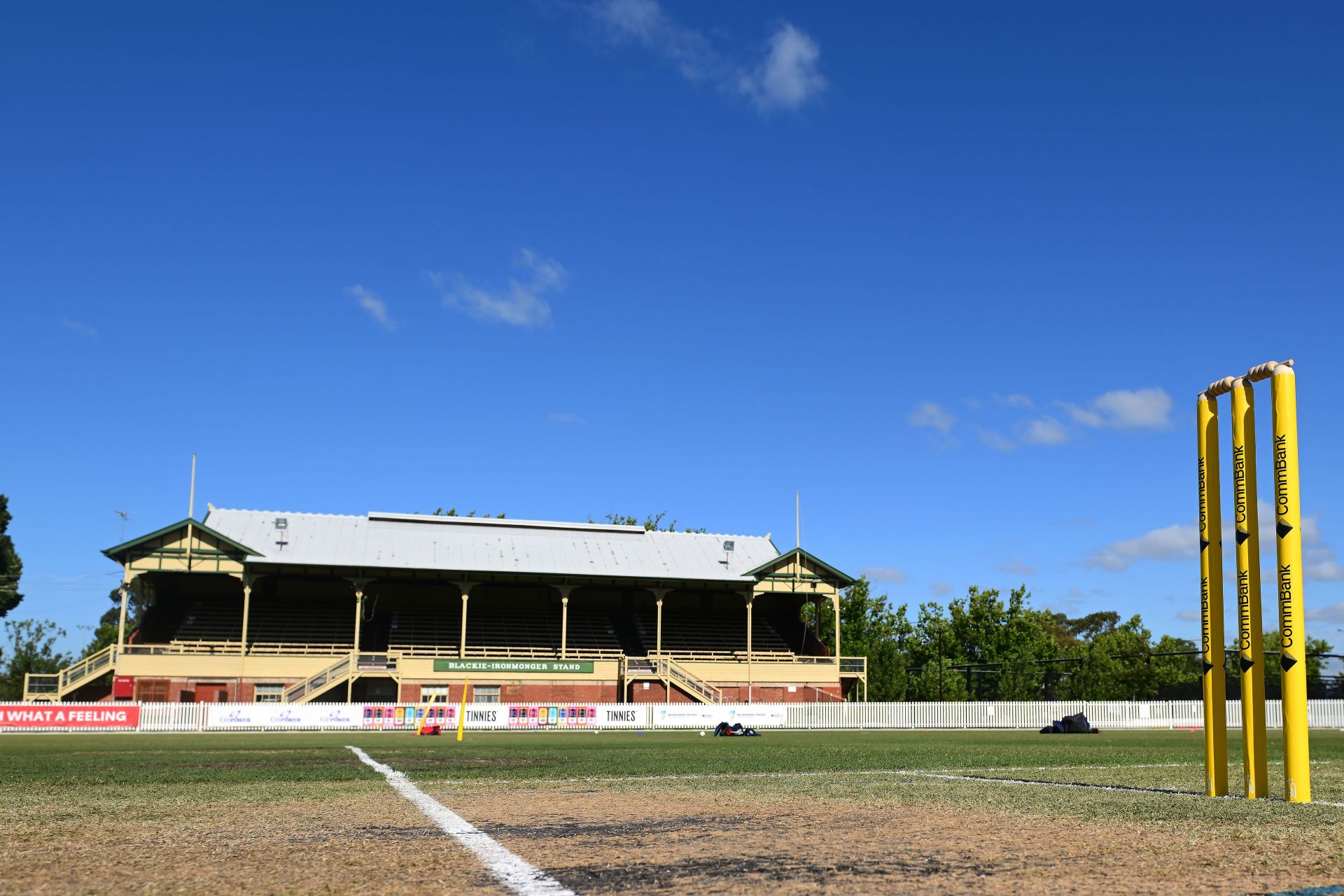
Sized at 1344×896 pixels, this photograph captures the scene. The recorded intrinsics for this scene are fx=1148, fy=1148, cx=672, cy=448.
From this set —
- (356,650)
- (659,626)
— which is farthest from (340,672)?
(659,626)

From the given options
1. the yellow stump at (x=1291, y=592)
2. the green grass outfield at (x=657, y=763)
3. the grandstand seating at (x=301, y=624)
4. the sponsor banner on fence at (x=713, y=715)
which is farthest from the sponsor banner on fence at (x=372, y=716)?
the yellow stump at (x=1291, y=592)

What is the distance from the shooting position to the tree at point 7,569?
255 feet

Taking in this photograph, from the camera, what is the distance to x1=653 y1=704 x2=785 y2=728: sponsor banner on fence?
47188mm

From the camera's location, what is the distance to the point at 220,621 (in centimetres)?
5553

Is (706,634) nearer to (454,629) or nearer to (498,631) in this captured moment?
(498,631)

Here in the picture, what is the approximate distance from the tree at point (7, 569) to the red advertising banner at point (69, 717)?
40.7 m

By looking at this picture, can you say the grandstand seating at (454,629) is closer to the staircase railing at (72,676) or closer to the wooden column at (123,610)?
the wooden column at (123,610)

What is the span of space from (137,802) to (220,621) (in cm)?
4799

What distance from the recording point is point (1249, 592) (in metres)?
10.5

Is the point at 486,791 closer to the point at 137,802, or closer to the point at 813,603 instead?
the point at 137,802

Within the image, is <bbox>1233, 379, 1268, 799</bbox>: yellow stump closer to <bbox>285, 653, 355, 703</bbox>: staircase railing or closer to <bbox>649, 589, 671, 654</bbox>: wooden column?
<bbox>649, 589, 671, 654</bbox>: wooden column

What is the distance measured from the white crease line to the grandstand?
42.6 metres

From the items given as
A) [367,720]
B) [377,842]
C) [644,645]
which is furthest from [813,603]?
[377,842]

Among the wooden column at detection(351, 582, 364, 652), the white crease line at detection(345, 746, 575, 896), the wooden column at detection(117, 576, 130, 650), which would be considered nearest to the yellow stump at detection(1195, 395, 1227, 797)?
the white crease line at detection(345, 746, 575, 896)
